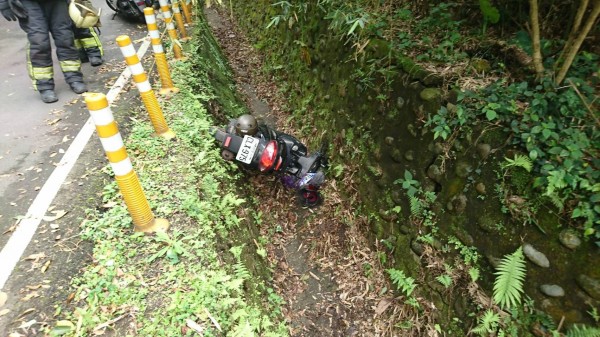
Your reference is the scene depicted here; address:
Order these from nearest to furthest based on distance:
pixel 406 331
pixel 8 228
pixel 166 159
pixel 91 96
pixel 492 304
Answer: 1. pixel 91 96
2. pixel 492 304
3. pixel 8 228
4. pixel 406 331
5. pixel 166 159

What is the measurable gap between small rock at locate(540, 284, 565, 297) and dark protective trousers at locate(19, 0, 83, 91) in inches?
276

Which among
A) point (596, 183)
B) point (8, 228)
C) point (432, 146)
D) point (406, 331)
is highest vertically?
point (596, 183)

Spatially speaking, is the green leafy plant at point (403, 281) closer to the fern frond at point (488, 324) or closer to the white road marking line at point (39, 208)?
the fern frond at point (488, 324)

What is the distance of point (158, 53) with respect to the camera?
5.03 meters

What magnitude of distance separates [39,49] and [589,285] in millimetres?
7231

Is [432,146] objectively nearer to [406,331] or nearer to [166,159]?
[406,331]

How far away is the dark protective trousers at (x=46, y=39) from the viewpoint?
486cm

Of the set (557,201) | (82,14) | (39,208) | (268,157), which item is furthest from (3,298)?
(82,14)

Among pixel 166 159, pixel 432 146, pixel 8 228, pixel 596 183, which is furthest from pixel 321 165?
pixel 8 228

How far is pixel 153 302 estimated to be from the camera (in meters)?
2.62

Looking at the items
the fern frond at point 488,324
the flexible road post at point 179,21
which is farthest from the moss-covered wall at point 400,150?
the flexible road post at point 179,21

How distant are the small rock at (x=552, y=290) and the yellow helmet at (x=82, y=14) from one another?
7.35 meters

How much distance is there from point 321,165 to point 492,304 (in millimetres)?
3255

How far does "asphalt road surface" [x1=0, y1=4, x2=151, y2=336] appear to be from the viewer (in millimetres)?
2686
